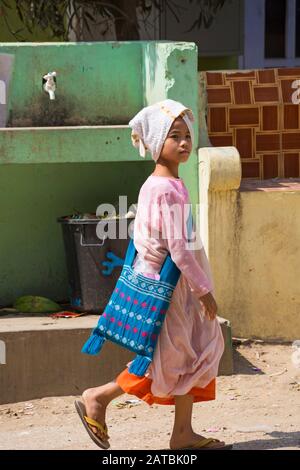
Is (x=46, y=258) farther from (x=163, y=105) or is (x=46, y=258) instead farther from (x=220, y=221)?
(x=163, y=105)

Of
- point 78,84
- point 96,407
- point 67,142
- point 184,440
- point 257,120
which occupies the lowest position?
point 184,440

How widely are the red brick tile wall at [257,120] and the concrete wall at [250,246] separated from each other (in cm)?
50

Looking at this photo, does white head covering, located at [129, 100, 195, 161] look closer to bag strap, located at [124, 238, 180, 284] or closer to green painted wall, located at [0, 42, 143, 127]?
bag strap, located at [124, 238, 180, 284]

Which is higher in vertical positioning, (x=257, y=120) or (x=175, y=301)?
(x=257, y=120)

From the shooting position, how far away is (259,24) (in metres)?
11.0

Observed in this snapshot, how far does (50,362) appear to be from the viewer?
20.8 ft

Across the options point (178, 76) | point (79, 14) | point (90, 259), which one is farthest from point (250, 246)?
point (79, 14)

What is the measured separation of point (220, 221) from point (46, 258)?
142cm

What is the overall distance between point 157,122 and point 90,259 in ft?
6.67

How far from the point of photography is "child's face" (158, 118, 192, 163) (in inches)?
194

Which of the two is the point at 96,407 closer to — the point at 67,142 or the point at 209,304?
the point at 209,304

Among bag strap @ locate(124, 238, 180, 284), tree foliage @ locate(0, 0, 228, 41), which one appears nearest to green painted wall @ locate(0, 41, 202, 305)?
bag strap @ locate(124, 238, 180, 284)

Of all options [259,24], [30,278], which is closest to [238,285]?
[30,278]

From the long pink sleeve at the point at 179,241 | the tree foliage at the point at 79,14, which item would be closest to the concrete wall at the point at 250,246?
the long pink sleeve at the point at 179,241
